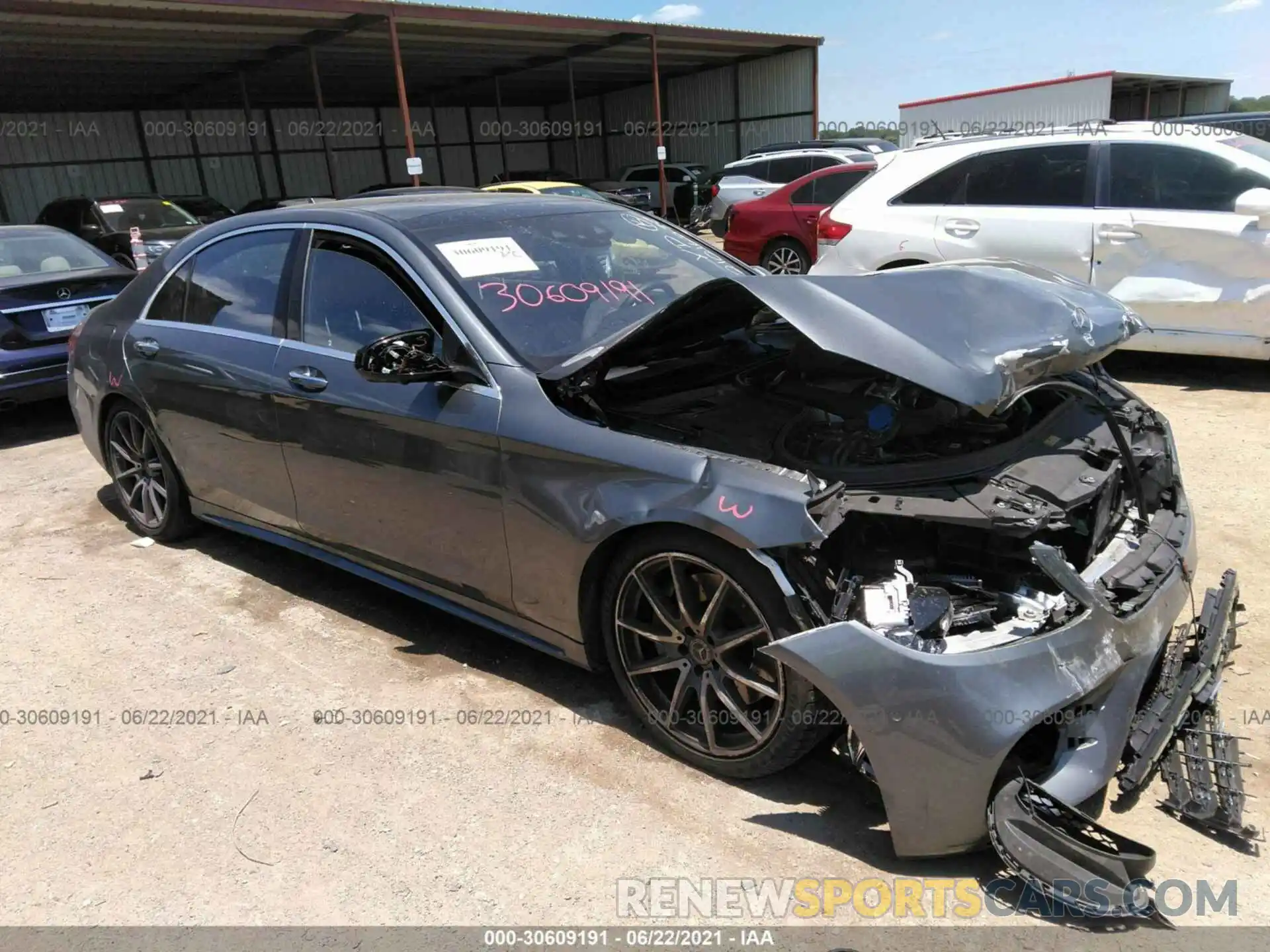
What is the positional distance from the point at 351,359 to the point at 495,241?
705 mm

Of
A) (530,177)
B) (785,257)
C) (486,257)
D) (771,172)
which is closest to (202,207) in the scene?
(530,177)

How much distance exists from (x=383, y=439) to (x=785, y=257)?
8100 millimetres

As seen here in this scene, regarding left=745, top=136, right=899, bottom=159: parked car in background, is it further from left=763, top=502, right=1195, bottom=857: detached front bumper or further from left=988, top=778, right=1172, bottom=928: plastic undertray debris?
left=988, top=778, right=1172, bottom=928: plastic undertray debris

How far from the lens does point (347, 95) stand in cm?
Result: 2808

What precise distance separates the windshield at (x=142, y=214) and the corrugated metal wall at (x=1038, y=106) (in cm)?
1965

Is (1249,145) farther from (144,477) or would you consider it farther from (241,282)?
(144,477)

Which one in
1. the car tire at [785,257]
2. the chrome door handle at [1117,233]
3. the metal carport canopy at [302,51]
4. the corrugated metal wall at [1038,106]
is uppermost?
the metal carport canopy at [302,51]

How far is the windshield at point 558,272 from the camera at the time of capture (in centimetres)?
316

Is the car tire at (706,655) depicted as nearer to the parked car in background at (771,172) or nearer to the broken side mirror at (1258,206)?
the broken side mirror at (1258,206)

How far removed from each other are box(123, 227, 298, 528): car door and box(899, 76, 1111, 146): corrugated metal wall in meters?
24.9

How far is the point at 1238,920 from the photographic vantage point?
6.88ft

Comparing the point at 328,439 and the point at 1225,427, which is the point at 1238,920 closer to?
the point at 328,439

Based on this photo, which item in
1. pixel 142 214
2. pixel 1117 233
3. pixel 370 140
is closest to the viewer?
pixel 1117 233

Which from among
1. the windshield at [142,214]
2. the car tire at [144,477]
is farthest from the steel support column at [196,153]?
the car tire at [144,477]
